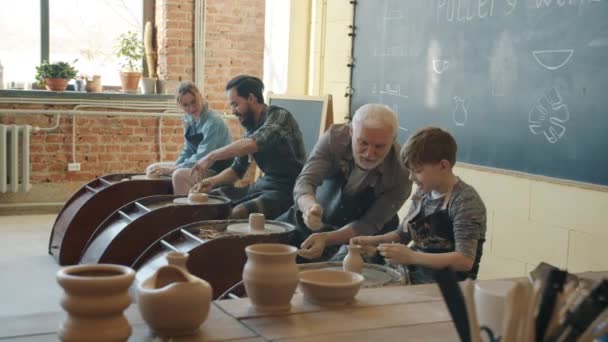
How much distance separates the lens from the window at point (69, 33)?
6.39 meters

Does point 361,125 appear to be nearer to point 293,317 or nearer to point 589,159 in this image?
point 589,159

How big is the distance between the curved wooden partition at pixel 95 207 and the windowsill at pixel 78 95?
5.97ft

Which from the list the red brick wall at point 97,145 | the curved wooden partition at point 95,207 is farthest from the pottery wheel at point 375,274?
the red brick wall at point 97,145

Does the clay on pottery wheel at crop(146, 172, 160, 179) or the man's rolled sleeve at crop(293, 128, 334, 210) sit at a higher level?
the man's rolled sleeve at crop(293, 128, 334, 210)

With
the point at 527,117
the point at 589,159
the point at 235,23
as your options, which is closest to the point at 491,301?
the point at 589,159

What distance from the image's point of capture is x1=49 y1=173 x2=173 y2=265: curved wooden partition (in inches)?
178

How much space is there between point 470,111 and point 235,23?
350cm

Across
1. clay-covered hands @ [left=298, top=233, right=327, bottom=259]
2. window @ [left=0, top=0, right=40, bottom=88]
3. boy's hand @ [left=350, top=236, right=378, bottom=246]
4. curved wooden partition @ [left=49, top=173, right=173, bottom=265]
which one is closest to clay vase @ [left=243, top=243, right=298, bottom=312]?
boy's hand @ [left=350, top=236, right=378, bottom=246]

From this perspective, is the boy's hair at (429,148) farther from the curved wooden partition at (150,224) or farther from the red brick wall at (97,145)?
the red brick wall at (97,145)

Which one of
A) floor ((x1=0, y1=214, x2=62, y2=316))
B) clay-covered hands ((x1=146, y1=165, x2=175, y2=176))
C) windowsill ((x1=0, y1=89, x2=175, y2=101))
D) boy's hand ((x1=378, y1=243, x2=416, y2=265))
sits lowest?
floor ((x1=0, y1=214, x2=62, y2=316))

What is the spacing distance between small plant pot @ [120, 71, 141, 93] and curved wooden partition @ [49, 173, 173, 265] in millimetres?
2138

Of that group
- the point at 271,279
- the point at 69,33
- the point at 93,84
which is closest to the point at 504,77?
the point at 271,279

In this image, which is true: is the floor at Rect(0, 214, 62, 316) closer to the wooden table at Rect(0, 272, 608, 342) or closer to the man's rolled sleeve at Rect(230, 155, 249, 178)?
the man's rolled sleeve at Rect(230, 155, 249, 178)

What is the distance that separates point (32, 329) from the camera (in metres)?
1.53
